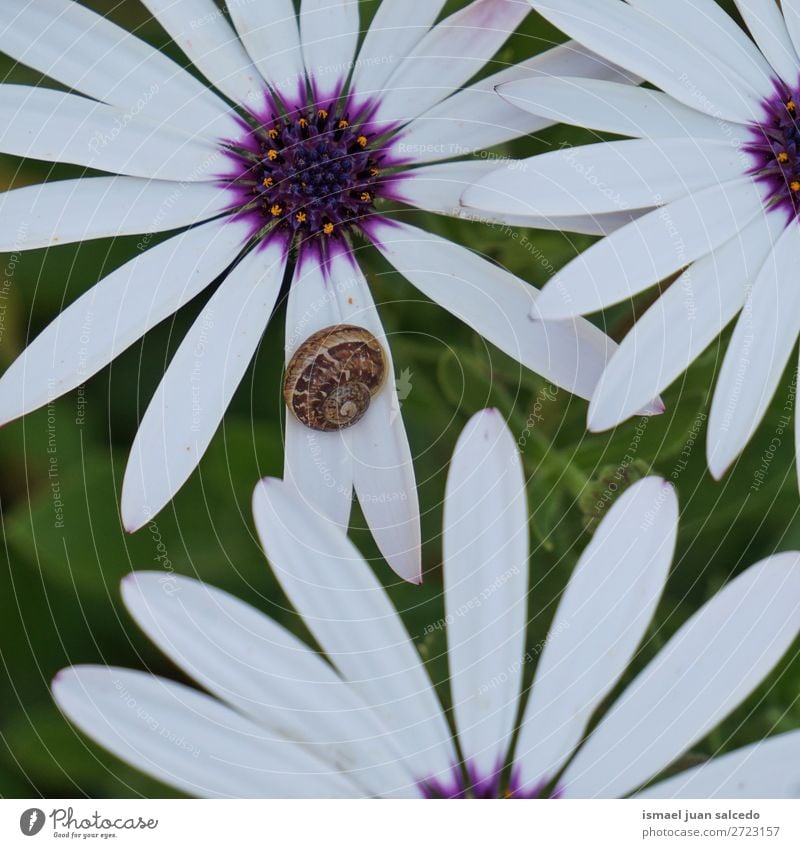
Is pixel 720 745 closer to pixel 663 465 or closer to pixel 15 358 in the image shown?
pixel 663 465

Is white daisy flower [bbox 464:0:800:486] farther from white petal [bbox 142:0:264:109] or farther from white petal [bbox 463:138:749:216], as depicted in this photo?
white petal [bbox 142:0:264:109]

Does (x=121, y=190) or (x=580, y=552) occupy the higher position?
(x=121, y=190)

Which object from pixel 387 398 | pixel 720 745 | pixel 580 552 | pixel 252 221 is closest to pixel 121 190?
pixel 252 221

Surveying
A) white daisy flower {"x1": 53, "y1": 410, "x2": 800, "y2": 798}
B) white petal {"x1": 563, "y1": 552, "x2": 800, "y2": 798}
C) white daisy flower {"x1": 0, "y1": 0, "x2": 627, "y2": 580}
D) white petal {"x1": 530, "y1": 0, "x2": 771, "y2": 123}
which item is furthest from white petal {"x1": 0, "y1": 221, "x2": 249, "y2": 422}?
white petal {"x1": 563, "y1": 552, "x2": 800, "y2": 798}

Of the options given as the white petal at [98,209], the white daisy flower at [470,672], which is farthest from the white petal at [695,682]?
the white petal at [98,209]

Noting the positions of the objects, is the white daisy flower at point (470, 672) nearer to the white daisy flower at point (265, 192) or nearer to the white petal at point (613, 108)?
the white daisy flower at point (265, 192)

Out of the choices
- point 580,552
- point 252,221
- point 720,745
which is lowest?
→ point 720,745

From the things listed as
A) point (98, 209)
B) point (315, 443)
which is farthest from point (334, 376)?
point (98, 209)
